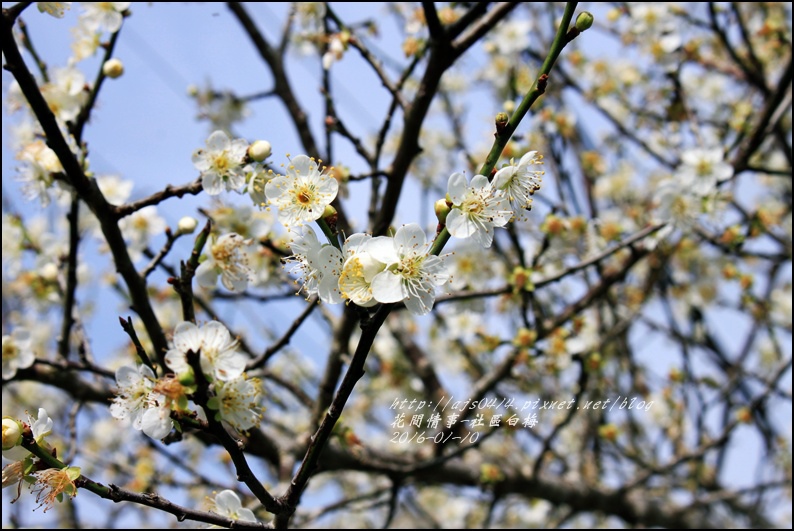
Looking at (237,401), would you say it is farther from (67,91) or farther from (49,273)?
(49,273)

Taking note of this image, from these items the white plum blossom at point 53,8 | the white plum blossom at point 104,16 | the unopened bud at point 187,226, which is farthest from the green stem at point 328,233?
the white plum blossom at point 104,16

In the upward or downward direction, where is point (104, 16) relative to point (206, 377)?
upward

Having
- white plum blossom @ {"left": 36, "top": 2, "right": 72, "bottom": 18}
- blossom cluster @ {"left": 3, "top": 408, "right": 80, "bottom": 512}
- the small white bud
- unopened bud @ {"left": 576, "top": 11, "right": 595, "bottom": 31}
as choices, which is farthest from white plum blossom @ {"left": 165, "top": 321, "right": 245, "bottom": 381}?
the small white bud

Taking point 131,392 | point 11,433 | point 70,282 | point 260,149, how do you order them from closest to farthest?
point 11,433 → point 131,392 → point 260,149 → point 70,282

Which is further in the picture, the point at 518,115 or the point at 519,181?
the point at 519,181

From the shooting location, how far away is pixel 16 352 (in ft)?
7.45

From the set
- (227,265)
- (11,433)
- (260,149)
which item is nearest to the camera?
(11,433)

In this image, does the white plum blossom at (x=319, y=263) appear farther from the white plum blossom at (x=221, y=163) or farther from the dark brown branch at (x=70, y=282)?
the dark brown branch at (x=70, y=282)

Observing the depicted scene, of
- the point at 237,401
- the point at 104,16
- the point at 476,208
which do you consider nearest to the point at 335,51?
the point at 104,16

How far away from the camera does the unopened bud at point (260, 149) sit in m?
1.71

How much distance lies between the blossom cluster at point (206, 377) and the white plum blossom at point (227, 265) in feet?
1.56

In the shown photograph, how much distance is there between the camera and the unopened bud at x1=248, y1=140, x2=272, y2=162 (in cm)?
171

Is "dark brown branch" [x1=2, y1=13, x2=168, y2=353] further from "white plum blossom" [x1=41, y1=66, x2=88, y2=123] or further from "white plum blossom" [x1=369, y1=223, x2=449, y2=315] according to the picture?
"white plum blossom" [x1=369, y1=223, x2=449, y2=315]

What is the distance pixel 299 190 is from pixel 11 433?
0.78 m
